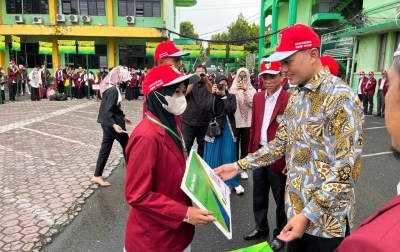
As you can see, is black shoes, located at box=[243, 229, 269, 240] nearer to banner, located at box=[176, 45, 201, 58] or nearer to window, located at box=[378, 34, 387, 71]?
window, located at box=[378, 34, 387, 71]

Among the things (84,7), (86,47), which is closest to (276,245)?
(86,47)

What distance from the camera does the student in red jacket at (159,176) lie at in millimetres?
1757

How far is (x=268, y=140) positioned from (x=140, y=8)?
25206mm

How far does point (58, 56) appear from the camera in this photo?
2550cm

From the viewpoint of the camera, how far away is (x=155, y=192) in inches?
72.3

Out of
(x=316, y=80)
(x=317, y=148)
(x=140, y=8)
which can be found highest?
(x=140, y=8)

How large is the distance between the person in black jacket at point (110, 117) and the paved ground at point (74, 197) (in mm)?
444

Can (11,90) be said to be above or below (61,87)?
below

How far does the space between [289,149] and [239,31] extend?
181 ft

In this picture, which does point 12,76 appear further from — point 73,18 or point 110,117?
point 110,117

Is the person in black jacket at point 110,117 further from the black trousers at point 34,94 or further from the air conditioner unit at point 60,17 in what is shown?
the air conditioner unit at point 60,17

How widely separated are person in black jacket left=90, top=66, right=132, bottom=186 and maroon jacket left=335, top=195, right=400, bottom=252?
4.57 m

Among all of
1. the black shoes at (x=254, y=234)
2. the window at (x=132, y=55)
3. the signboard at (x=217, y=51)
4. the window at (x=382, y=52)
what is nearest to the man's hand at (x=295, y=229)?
the black shoes at (x=254, y=234)

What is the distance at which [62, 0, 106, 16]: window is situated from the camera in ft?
82.5
